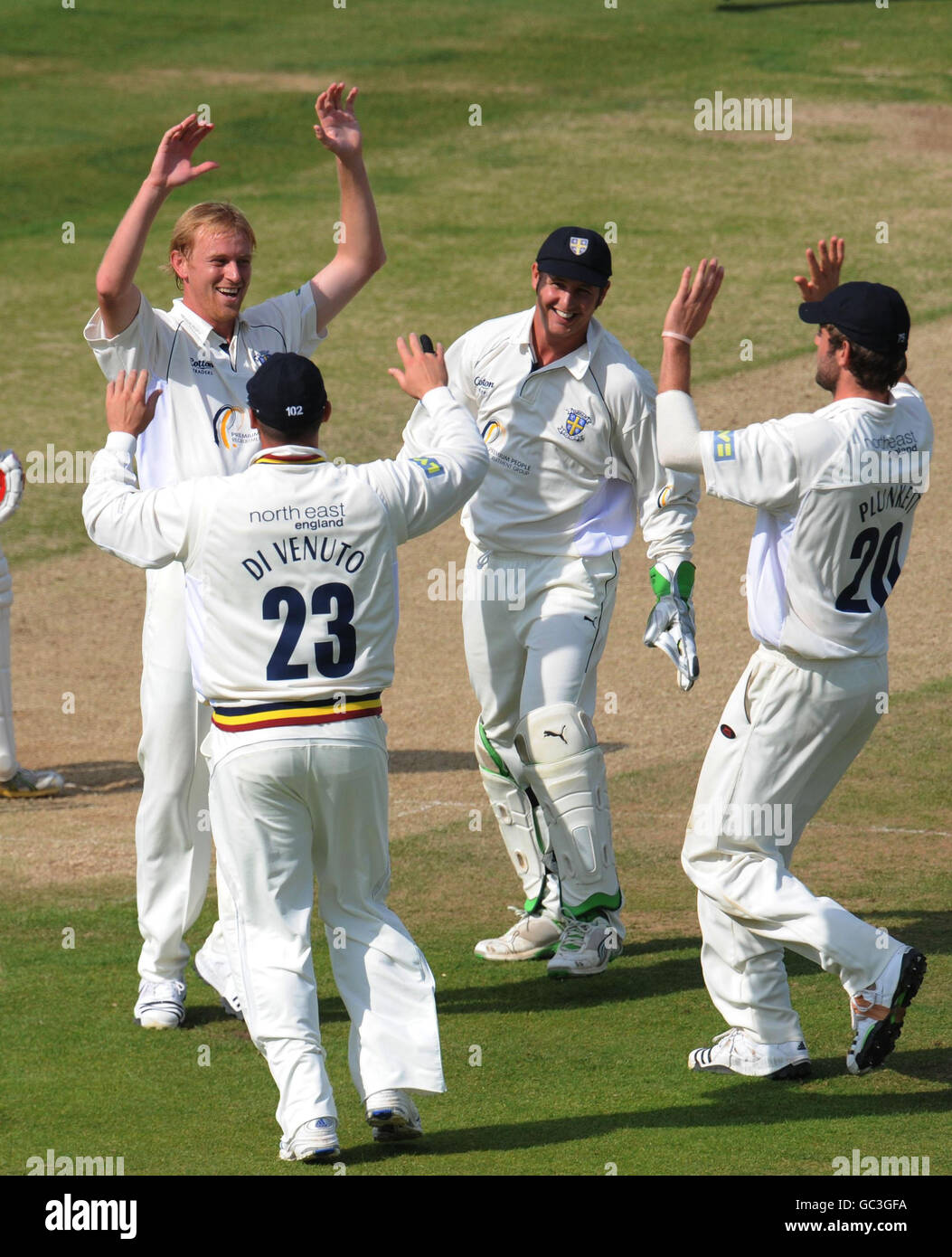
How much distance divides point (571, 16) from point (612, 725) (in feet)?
76.1

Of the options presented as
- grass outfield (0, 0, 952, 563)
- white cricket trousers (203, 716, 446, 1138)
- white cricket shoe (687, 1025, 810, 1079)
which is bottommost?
white cricket shoe (687, 1025, 810, 1079)

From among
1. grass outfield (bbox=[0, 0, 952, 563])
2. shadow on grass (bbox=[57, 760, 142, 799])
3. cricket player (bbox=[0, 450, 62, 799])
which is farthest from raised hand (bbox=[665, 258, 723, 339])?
grass outfield (bbox=[0, 0, 952, 563])

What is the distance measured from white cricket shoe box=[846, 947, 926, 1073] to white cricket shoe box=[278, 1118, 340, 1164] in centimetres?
149

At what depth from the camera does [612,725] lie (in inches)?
410

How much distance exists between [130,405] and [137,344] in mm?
865

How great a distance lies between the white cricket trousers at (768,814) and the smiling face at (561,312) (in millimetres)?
1652

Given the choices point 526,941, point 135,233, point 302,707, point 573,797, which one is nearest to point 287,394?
point 302,707

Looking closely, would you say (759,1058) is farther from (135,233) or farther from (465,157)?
(465,157)

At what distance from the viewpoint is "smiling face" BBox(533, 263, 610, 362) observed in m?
6.68

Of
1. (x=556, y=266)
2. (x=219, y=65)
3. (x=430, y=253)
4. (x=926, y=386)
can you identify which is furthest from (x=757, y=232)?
(x=556, y=266)

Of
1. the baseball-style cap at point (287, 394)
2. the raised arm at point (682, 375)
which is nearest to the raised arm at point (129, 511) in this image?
the baseball-style cap at point (287, 394)

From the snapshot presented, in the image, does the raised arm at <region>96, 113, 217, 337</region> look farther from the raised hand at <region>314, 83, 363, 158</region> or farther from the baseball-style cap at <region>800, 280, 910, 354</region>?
the baseball-style cap at <region>800, 280, 910, 354</region>

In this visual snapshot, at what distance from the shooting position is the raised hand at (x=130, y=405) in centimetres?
534

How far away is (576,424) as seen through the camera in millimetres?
6750
